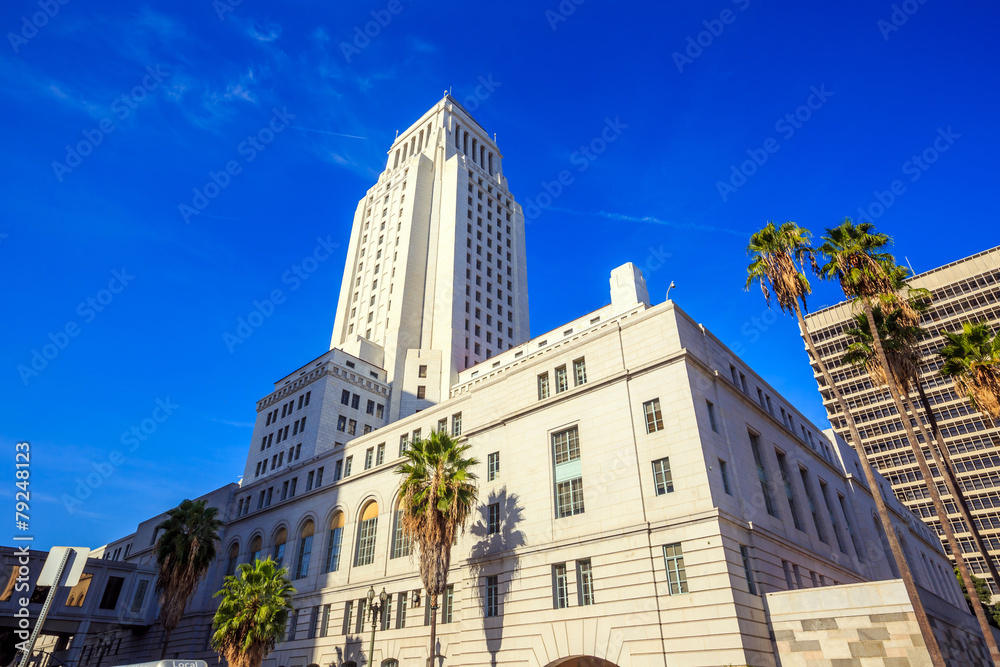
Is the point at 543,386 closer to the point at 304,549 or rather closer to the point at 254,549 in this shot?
the point at 304,549

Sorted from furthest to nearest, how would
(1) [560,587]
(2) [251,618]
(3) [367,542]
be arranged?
1. (3) [367,542]
2. (2) [251,618]
3. (1) [560,587]

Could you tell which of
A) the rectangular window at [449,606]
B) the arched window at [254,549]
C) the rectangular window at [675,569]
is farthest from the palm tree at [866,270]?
the arched window at [254,549]

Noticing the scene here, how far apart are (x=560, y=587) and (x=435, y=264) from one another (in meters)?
66.5

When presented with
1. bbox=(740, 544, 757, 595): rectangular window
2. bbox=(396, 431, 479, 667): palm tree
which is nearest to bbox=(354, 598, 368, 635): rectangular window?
bbox=(396, 431, 479, 667): palm tree

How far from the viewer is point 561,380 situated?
37.0 m

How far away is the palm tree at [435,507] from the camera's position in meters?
30.2

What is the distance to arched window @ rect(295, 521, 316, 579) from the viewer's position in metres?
48.3

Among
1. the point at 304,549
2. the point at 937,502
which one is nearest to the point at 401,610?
the point at 304,549

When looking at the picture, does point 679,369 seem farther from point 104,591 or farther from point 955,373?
point 104,591

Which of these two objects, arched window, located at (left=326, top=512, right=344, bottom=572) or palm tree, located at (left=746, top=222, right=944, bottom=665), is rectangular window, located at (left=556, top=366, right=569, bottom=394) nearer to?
palm tree, located at (left=746, top=222, right=944, bottom=665)

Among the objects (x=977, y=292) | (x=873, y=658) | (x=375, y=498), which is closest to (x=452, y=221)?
(x=375, y=498)

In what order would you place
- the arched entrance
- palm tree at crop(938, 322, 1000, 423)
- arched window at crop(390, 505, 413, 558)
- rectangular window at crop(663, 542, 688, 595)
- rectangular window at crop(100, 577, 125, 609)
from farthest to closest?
rectangular window at crop(100, 577, 125, 609), arched window at crop(390, 505, 413, 558), palm tree at crop(938, 322, 1000, 423), the arched entrance, rectangular window at crop(663, 542, 688, 595)

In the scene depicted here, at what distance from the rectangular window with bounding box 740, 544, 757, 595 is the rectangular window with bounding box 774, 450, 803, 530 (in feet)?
30.1

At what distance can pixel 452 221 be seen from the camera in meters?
92.4
